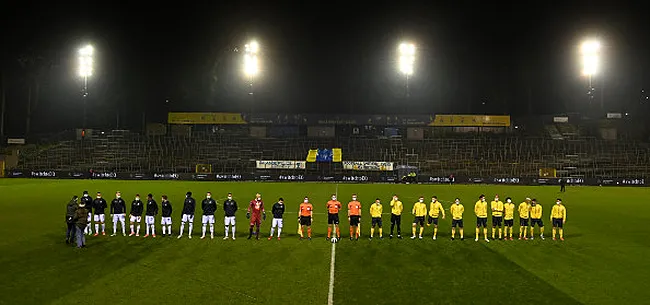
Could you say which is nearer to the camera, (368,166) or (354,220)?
(354,220)

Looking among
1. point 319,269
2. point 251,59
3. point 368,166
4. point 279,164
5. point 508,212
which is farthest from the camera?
point 279,164

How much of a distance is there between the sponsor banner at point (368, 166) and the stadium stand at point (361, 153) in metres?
1.39

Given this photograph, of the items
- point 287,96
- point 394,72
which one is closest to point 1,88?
point 287,96

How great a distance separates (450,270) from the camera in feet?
46.4

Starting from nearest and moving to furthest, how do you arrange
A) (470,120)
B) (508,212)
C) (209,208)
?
(209,208), (508,212), (470,120)

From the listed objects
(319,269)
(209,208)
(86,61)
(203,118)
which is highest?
(86,61)

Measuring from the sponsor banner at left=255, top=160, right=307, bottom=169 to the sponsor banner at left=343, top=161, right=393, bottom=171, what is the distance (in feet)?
20.1

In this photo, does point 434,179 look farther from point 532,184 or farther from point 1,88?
point 1,88

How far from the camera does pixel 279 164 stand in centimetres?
6234

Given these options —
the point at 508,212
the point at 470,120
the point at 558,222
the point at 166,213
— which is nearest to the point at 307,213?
the point at 166,213

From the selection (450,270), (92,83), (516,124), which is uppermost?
(92,83)

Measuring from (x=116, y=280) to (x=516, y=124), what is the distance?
71.6 metres

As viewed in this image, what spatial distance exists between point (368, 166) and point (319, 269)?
→ 47851 mm

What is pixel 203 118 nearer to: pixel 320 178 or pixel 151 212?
pixel 320 178
